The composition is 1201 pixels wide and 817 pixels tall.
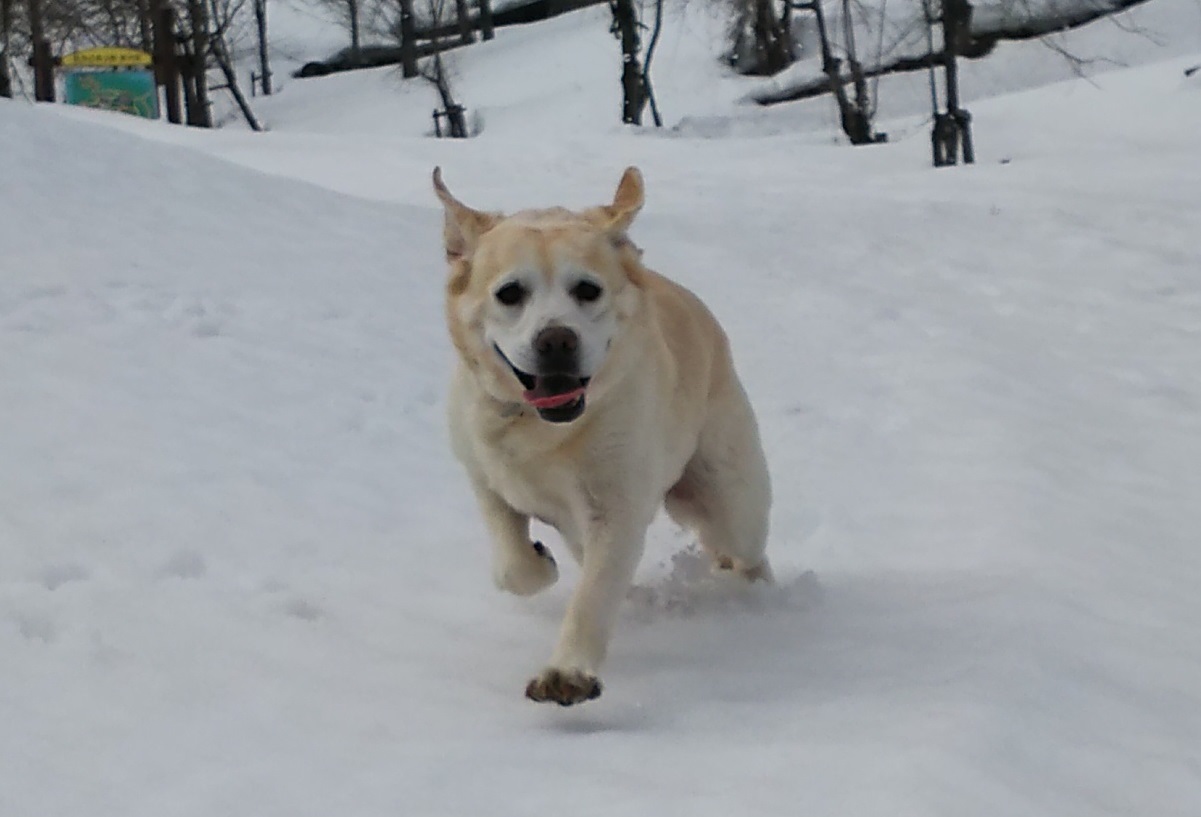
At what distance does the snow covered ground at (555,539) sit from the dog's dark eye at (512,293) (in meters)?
0.96

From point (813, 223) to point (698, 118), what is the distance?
59.8ft

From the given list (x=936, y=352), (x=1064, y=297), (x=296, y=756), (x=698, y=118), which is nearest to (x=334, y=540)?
(x=296, y=756)

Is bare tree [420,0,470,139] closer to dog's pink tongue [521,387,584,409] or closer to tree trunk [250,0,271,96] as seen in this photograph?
tree trunk [250,0,271,96]

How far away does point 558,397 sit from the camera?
325 cm

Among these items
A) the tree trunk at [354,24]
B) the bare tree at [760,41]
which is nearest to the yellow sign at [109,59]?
the bare tree at [760,41]

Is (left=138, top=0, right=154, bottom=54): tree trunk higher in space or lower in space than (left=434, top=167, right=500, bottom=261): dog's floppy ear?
higher

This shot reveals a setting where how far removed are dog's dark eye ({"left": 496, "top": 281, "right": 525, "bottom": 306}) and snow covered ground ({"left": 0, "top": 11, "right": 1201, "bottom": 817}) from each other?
3.15ft

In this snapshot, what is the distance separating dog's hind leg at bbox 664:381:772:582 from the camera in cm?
421

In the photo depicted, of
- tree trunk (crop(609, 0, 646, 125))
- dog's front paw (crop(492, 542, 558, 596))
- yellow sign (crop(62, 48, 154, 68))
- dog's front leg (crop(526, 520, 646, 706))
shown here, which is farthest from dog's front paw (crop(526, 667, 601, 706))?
tree trunk (crop(609, 0, 646, 125))

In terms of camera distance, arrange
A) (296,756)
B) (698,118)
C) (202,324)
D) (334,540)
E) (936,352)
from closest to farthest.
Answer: (296,756), (334,540), (202,324), (936,352), (698,118)

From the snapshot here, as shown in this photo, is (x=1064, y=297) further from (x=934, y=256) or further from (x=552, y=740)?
(x=552, y=740)

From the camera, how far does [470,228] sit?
356 centimetres

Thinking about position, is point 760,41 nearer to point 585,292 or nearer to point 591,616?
point 585,292

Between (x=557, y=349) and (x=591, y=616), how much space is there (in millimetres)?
637
